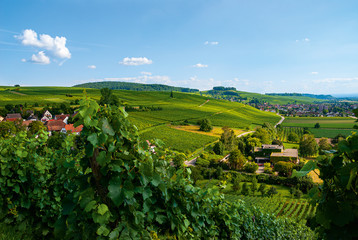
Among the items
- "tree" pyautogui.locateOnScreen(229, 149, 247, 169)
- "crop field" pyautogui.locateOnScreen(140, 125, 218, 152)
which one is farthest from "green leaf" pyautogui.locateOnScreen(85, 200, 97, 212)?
"crop field" pyautogui.locateOnScreen(140, 125, 218, 152)

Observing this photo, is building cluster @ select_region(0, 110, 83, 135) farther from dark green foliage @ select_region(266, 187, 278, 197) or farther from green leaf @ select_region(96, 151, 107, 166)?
green leaf @ select_region(96, 151, 107, 166)

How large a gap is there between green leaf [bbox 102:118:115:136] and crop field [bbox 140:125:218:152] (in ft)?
167

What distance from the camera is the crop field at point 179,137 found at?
56281 millimetres

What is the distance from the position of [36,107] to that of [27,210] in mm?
83025

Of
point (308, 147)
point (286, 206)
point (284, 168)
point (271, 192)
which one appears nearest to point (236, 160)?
point (284, 168)

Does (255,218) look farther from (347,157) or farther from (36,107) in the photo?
(36,107)

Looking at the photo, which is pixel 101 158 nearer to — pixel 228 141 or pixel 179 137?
pixel 228 141

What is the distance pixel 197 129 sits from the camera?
76.1m

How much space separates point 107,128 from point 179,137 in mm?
60726

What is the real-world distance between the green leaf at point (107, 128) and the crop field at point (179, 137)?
51.0 meters

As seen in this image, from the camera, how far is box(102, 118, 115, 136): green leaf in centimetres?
232

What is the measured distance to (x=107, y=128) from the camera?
7.73 ft

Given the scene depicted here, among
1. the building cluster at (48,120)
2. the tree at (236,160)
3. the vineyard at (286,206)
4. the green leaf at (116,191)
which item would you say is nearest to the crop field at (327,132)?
the tree at (236,160)

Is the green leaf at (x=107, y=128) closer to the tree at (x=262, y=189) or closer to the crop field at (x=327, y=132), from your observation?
the tree at (x=262, y=189)
